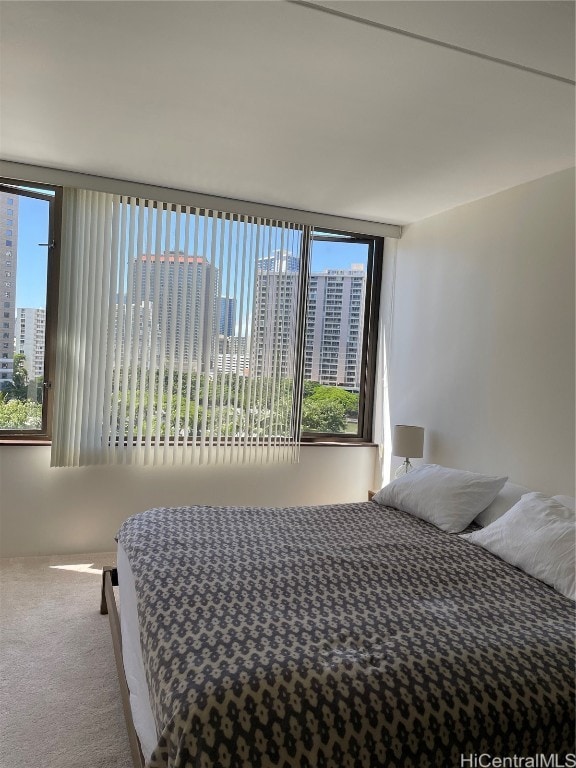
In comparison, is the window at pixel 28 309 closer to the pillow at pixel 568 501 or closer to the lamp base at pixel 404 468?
the lamp base at pixel 404 468

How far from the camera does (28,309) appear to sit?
12.8ft

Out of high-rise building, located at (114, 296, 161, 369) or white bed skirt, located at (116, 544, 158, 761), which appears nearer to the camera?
white bed skirt, located at (116, 544, 158, 761)

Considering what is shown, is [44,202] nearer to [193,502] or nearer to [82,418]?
[82,418]

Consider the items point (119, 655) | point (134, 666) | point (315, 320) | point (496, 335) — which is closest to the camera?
point (134, 666)

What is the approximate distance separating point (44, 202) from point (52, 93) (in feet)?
4.91

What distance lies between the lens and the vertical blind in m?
3.87

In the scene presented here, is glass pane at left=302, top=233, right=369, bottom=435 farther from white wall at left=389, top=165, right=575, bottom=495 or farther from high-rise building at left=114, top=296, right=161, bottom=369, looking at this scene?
high-rise building at left=114, top=296, right=161, bottom=369

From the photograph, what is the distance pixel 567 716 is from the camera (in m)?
1.62

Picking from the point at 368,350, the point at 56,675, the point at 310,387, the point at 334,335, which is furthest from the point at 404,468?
the point at 56,675

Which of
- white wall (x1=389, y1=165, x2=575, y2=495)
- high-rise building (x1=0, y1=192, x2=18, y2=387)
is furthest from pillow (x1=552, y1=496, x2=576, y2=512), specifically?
high-rise building (x1=0, y1=192, x2=18, y2=387)

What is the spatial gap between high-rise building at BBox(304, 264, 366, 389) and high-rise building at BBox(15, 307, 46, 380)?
1947 mm

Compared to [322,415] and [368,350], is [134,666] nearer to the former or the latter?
[322,415]

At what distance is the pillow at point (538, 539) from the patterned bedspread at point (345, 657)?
6cm

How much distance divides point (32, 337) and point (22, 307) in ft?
0.68
